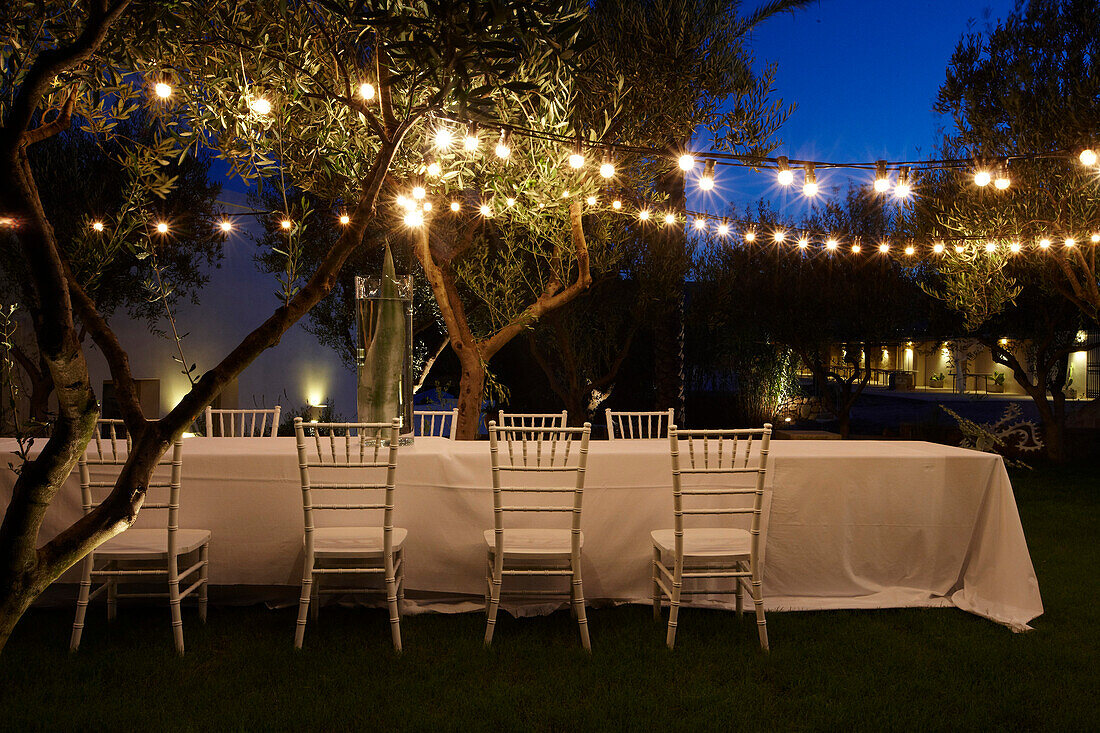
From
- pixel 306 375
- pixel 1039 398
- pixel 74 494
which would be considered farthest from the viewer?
pixel 306 375

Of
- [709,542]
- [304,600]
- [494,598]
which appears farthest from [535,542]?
[304,600]

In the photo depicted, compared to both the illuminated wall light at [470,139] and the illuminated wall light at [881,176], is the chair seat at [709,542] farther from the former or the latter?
the illuminated wall light at [881,176]

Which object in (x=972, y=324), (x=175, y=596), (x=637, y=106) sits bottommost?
(x=175, y=596)

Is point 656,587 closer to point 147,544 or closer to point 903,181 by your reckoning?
point 147,544

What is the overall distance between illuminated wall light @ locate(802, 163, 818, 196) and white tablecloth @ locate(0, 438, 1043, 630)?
167cm

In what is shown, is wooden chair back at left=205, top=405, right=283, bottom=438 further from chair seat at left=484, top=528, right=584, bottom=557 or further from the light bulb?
the light bulb

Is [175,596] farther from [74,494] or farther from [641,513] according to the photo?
[641,513]

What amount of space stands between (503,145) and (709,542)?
235cm

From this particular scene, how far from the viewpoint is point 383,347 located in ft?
12.6

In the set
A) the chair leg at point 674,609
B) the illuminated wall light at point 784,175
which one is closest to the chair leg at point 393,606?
the chair leg at point 674,609

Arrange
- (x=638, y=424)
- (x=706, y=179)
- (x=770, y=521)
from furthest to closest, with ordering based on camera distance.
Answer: (x=638, y=424) < (x=706, y=179) < (x=770, y=521)

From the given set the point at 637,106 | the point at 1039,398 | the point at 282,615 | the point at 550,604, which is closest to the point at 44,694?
the point at 282,615

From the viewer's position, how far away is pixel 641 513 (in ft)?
12.5

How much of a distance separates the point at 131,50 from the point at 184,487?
2.21m
